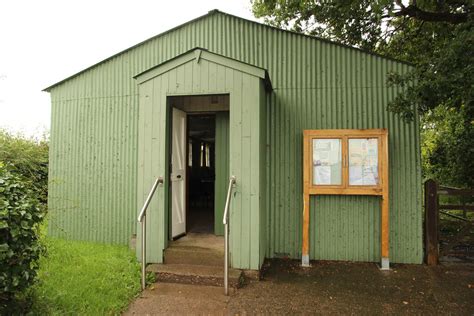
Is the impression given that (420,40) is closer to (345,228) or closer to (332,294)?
(345,228)

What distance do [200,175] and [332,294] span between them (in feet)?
21.8

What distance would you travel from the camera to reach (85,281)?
3.59 meters

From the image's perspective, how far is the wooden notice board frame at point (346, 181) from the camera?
4535mm

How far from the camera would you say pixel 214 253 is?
4.16 metres

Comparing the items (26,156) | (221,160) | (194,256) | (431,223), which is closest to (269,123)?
(221,160)

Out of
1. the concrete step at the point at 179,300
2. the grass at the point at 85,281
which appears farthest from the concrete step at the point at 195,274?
the grass at the point at 85,281

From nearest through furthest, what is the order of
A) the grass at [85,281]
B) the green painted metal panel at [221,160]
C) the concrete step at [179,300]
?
the grass at [85,281], the concrete step at [179,300], the green painted metal panel at [221,160]

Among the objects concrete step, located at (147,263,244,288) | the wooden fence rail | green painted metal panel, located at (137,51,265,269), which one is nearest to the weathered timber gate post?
the wooden fence rail

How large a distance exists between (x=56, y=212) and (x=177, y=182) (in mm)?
2807

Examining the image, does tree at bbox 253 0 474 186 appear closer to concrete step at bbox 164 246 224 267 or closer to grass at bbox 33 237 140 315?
concrete step at bbox 164 246 224 267

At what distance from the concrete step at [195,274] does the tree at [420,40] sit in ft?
10.8

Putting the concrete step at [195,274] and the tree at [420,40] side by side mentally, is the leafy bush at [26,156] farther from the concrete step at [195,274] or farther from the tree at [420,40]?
the tree at [420,40]

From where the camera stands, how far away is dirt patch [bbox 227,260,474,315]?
3.28 m

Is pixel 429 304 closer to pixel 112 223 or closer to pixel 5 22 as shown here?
pixel 112 223
